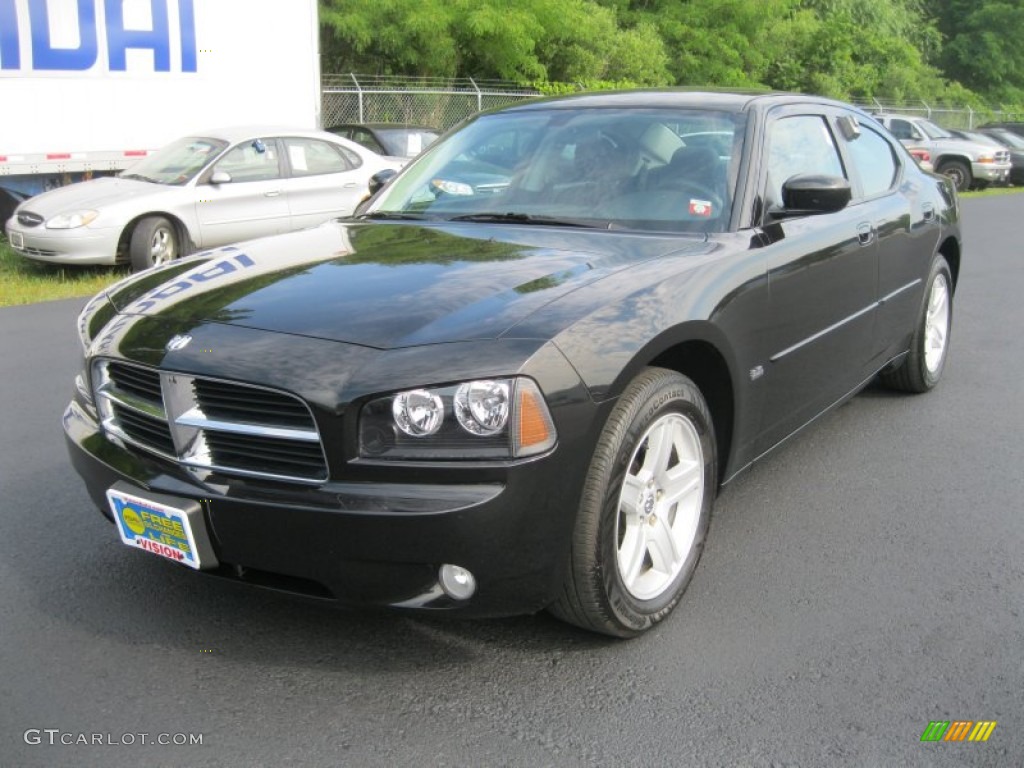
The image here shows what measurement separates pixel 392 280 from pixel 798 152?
202 cm

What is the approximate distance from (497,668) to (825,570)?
1321 millimetres

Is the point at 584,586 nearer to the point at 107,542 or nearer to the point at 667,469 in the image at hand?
the point at 667,469

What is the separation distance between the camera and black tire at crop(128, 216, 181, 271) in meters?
10.2

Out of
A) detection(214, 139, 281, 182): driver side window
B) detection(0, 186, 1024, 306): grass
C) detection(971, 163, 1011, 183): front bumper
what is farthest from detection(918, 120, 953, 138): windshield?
detection(0, 186, 1024, 306): grass

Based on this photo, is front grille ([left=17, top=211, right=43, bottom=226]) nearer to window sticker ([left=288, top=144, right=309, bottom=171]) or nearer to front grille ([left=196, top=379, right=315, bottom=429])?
window sticker ([left=288, top=144, right=309, bottom=171])

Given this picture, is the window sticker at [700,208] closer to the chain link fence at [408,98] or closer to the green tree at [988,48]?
the chain link fence at [408,98]

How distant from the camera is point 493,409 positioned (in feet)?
8.75

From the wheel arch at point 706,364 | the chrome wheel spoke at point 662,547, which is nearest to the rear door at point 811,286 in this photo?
the wheel arch at point 706,364

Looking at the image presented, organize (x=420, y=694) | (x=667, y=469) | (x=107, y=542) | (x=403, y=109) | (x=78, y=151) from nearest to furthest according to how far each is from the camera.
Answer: (x=420, y=694)
(x=667, y=469)
(x=107, y=542)
(x=78, y=151)
(x=403, y=109)

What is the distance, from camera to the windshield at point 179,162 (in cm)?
1088

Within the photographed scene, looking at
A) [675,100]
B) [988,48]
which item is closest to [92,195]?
[675,100]

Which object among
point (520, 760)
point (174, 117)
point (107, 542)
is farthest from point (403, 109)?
point (520, 760)

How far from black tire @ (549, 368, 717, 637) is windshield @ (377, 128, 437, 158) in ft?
38.7

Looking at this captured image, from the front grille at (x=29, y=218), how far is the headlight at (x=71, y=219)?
19cm
